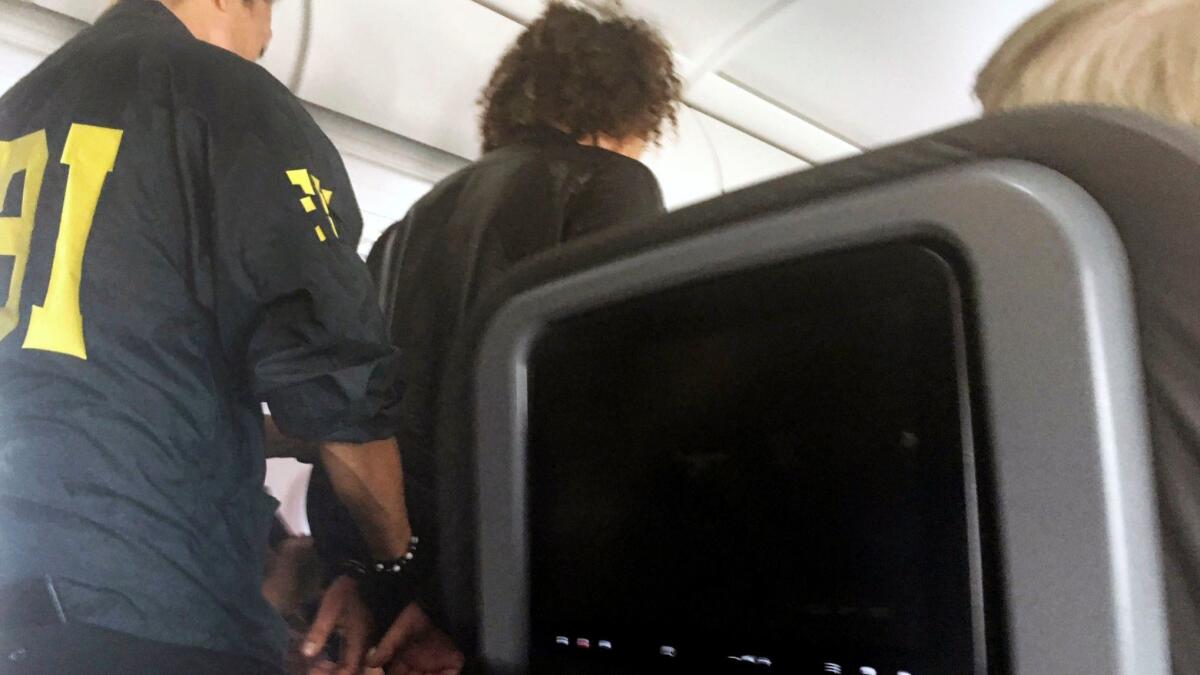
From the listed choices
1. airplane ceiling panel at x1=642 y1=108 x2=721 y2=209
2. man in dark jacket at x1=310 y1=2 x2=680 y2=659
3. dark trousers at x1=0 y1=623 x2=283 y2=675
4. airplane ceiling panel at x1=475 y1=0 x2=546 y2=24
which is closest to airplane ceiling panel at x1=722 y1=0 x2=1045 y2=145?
airplane ceiling panel at x1=642 y1=108 x2=721 y2=209

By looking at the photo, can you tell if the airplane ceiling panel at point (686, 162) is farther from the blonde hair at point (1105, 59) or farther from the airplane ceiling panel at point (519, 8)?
the blonde hair at point (1105, 59)

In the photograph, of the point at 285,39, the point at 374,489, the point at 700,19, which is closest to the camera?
the point at 374,489

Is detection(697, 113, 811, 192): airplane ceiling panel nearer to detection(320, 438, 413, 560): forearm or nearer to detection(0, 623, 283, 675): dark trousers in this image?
detection(320, 438, 413, 560): forearm

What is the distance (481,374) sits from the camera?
2.35 ft

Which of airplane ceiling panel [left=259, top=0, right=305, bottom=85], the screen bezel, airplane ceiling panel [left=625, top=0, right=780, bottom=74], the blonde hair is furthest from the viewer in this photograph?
airplane ceiling panel [left=625, top=0, right=780, bottom=74]

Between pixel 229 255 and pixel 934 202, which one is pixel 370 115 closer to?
pixel 229 255

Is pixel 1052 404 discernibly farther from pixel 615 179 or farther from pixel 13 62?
pixel 13 62

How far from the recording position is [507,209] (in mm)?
1039

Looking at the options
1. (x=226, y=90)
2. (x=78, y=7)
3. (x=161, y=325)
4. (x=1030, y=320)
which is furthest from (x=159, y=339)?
(x=1030, y=320)

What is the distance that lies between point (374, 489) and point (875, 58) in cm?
133

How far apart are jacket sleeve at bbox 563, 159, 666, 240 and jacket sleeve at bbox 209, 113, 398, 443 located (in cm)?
27

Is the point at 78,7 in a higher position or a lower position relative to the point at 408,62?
lower

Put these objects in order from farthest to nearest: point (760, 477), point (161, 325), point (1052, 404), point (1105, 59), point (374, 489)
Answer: point (374, 489) → point (161, 325) → point (1105, 59) → point (760, 477) → point (1052, 404)

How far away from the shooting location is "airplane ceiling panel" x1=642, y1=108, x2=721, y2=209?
5.79 feet
